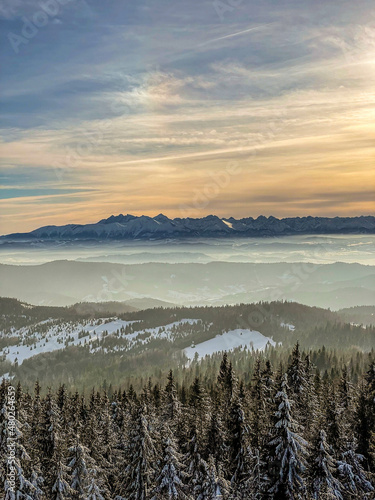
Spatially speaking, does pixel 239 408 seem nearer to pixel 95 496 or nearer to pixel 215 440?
pixel 215 440

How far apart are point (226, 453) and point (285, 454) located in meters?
21.5

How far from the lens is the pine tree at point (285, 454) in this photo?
93.1 feet

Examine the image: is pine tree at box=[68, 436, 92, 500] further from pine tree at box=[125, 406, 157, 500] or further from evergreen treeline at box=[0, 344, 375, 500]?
pine tree at box=[125, 406, 157, 500]

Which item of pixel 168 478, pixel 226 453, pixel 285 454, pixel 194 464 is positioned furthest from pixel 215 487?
pixel 285 454

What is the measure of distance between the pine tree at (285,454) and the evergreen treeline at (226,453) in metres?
0.07

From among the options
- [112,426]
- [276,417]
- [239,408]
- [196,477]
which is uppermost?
[276,417]

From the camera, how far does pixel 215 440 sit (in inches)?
1838

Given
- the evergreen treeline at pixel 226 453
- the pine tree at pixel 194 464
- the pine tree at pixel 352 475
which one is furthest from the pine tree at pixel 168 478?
the pine tree at pixel 352 475

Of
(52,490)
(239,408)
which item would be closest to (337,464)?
(239,408)

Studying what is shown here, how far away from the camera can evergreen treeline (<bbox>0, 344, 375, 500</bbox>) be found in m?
30.2

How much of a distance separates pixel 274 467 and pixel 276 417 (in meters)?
3.84

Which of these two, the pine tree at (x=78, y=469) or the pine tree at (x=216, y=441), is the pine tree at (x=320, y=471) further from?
the pine tree at (x=78, y=469)

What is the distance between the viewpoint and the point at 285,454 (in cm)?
2859

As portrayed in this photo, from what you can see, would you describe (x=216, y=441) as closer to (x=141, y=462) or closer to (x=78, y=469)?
(x=141, y=462)
